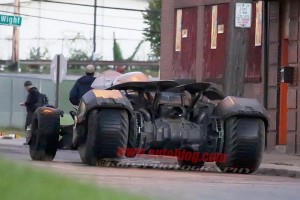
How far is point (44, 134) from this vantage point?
17328mm

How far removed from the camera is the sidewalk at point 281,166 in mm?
18328

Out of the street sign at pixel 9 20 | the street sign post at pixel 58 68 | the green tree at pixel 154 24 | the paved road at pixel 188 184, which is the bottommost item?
the paved road at pixel 188 184

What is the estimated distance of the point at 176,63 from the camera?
3006 cm

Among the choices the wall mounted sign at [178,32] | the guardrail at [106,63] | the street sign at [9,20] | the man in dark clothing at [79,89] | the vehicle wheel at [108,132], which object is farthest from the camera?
the guardrail at [106,63]

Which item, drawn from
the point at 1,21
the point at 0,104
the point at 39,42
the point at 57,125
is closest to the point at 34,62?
the point at 39,42

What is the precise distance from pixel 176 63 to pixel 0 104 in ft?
36.7

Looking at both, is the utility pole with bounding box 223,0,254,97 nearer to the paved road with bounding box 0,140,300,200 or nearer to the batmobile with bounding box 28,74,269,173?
the batmobile with bounding box 28,74,269,173

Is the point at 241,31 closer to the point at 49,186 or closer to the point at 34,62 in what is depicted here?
the point at 49,186

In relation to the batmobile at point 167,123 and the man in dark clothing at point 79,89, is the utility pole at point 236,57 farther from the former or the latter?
the batmobile at point 167,123

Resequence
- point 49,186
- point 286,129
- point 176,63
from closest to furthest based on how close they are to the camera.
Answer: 1. point 49,186
2. point 286,129
3. point 176,63

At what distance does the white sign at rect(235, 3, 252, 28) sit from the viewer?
70.2 feet

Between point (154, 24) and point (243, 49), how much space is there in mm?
57074

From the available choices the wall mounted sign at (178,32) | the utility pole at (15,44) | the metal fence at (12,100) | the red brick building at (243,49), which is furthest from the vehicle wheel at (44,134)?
the utility pole at (15,44)

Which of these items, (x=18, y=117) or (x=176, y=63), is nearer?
(x=176, y=63)
